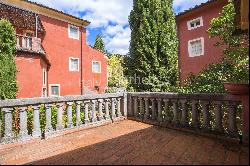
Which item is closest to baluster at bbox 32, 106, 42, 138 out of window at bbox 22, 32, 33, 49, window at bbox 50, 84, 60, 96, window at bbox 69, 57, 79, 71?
window at bbox 22, 32, 33, 49

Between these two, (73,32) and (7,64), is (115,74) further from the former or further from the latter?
(7,64)

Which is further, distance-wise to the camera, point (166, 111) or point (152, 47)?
point (152, 47)

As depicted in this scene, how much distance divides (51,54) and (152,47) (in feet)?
43.7

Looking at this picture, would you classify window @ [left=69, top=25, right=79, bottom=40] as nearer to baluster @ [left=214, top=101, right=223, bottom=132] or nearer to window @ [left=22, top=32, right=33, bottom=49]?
window @ [left=22, top=32, right=33, bottom=49]

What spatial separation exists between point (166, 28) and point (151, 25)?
2.93ft

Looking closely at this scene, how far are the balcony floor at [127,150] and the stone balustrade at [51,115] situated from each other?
10.6 inches

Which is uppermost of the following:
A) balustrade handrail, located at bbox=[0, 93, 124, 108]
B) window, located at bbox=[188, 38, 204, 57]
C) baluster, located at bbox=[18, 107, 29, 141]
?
window, located at bbox=[188, 38, 204, 57]

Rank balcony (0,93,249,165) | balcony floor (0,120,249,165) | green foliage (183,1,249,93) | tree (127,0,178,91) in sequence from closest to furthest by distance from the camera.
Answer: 1. balcony floor (0,120,249,165)
2. balcony (0,93,249,165)
3. green foliage (183,1,249,93)
4. tree (127,0,178,91)

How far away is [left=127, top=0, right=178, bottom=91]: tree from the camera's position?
42.0ft

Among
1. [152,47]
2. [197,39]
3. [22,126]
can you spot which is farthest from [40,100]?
A: [197,39]

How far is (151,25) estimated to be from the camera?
13.3 m

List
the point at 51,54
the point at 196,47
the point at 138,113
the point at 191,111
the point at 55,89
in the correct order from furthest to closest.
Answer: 1. the point at 55,89
2. the point at 51,54
3. the point at 196,47
4. the point at 138,113
5. the point at 191,111

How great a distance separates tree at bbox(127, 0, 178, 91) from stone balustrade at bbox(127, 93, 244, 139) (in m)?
5.14

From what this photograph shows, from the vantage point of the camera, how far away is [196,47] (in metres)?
19.2
